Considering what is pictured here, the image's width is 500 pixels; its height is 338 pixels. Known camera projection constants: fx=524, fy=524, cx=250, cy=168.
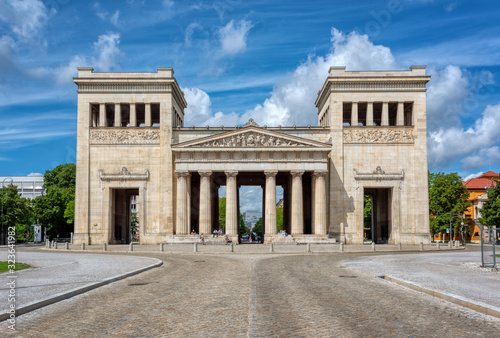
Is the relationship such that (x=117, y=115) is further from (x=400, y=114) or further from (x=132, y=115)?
(x=400, y=114)

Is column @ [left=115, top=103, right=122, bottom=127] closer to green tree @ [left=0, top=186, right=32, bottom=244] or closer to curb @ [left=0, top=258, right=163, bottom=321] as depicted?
green tree @ [left=0, top=186, right=32, bottom=244]

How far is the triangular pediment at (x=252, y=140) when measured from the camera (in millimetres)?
67812

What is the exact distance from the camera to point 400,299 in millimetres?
17219

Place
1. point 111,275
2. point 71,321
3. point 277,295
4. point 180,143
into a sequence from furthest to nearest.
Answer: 1. point 180,143
2. point 111,275
3. point 277,295
4. point 71,321

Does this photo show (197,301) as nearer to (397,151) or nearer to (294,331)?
(294,331)

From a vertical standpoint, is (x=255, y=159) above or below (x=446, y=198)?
above

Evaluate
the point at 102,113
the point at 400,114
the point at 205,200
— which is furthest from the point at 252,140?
the point at 102,113

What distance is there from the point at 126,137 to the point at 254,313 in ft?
196

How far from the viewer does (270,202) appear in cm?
6906

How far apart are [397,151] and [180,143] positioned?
95.2 ft

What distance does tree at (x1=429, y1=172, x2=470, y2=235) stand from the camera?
309 feet

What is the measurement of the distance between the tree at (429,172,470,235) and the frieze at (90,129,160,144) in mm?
53718

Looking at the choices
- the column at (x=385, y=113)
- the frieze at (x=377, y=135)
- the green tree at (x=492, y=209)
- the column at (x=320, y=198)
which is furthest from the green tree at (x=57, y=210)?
the green tree at (x=492, y=209)

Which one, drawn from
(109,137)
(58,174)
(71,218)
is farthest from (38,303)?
(58,174)
